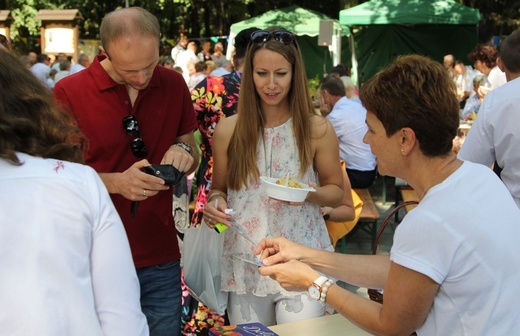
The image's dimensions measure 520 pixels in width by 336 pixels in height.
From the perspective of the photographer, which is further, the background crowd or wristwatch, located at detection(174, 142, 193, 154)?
wristwatch, located at detection(174, 142, 193, 154)

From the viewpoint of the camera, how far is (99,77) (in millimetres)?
2629

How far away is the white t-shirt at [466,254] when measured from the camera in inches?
67.4

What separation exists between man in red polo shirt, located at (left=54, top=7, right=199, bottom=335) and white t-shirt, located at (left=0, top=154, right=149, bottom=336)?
938 millimetres

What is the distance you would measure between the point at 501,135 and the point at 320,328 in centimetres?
153

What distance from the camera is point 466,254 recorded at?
1.71 metres

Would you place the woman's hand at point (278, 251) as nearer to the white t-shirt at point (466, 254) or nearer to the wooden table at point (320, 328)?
the wooden table at point (320, 328)

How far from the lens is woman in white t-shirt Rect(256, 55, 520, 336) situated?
5.64ft

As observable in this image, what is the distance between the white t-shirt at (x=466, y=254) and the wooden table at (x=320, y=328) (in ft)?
2.46

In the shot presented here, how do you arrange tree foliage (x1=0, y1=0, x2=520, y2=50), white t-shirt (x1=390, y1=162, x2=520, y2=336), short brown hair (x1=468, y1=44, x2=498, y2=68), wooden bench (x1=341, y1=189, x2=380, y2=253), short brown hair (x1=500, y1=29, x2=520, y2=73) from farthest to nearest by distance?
1. tree foliage (x1=0, y1=0, x2=520, y2=50)
2. short brown hair (x1=468, y1=44, x2=498, y2=68)
3. wooden bench (x1=341, y1=189, x2=380, y2=253)
4. short brown hair (x1=500, y1=29, x2=520, y2=73)
5. white t-shirt (x1=390, y1=162, x2=520, y2=336)

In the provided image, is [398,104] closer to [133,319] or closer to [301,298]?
[133,319]

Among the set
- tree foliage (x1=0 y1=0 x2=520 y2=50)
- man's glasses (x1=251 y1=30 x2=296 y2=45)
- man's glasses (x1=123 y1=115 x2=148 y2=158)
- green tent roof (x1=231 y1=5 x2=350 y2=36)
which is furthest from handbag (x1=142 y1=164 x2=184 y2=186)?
tree foliage (x1=0 y1=0 x2=520 y2=50)

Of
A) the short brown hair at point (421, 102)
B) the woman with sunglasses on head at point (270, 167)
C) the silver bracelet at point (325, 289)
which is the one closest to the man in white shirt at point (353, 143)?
the woman with sunglasses on head at point (270, 167)

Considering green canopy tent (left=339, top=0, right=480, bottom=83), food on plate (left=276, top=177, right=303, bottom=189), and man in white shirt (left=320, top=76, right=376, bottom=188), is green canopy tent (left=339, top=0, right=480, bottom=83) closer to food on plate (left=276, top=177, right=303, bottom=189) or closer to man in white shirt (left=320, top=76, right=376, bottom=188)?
man in white shirt (left=320, top=76, right=376, bottom=188)

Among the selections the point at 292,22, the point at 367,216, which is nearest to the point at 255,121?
the point at 367,216
